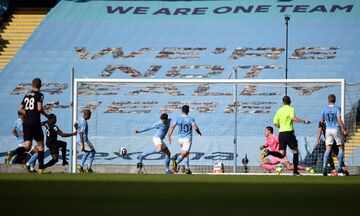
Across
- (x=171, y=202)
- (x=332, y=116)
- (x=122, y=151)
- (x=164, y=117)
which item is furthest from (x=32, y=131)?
(x=171, y=202)

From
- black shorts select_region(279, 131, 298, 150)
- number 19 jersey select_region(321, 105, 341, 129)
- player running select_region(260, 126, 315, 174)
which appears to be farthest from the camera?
player running select_region(260, 126, 315, 174)

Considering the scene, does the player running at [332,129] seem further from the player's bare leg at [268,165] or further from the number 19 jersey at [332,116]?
the player's bare leg at [268,165]

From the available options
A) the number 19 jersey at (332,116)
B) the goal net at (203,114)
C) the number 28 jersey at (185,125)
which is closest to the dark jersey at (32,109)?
the number 28 jersey at (185,125)

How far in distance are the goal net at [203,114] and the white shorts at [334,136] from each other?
2918mm

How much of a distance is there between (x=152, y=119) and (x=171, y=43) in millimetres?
7303

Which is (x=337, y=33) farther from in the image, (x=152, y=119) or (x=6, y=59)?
(x=6, y=59)

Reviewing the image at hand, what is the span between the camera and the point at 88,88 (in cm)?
2811

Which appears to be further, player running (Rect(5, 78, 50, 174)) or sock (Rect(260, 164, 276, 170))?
sock (Rect(260, 164, 276, 170))

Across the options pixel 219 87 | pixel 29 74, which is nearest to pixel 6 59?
pixel 29 74

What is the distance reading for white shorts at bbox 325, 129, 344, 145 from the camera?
21391 mm

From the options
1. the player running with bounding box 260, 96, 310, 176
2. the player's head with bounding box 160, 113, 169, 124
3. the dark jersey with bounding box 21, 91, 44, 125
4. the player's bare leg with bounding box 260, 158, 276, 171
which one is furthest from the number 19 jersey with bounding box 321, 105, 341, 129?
the dark jersey with bounding box 21, 91, 44, 125

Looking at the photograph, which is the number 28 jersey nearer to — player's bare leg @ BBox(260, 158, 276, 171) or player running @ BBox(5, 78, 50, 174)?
player's bare leg @ BBox(260, 158, 276, 171)

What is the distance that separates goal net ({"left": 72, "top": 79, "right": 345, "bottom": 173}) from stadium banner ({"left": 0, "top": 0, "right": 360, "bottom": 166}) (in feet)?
0.14

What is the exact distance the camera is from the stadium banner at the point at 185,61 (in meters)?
27.6
